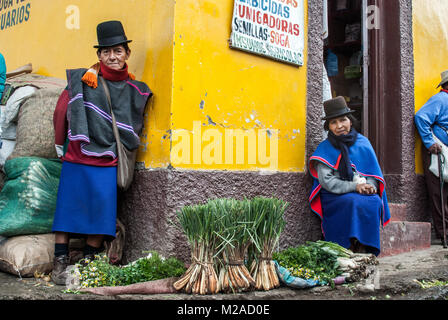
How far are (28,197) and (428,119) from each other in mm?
4760

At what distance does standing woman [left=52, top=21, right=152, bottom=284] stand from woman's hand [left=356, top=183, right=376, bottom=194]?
2.01 metres

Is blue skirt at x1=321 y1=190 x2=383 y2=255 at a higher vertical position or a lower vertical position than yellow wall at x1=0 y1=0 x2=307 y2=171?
lower

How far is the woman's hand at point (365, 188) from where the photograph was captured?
163 inches

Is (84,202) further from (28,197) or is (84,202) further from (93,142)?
(28,197)

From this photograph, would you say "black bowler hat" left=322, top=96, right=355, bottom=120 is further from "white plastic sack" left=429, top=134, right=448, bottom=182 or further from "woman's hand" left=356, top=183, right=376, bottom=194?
"white plastic sack" left=429, top=134, right=448, bottom=182

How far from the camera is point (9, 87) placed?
468cm

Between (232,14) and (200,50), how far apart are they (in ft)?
1.61

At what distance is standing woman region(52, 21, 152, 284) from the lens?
345 cm

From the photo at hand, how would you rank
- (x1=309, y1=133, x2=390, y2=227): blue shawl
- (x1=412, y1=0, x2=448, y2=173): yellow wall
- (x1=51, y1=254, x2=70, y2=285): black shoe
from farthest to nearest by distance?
(x1=412, y1=0, x2=448, y2=173): yellow wall, (x1=309, y1=133, x2=390, y2=227): blue shawl, (x1=51, y1=254, x2=70, y2=285): black shoe

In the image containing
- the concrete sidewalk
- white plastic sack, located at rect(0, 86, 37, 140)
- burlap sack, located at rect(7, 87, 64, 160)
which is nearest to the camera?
the concrete sidewalk

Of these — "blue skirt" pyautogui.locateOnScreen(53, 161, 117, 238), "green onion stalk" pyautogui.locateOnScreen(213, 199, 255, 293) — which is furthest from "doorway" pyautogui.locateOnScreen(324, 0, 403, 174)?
"blue skirt" pyautogui.locateOnScreen(53, 161, 117, 238)

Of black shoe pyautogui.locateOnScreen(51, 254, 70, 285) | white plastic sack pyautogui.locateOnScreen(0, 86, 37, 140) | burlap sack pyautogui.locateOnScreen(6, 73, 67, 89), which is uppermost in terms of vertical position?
burlap sack pyautogui.locateOnScreen(6, 73, 67, 89)

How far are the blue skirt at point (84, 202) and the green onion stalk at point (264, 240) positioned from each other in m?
1.15
